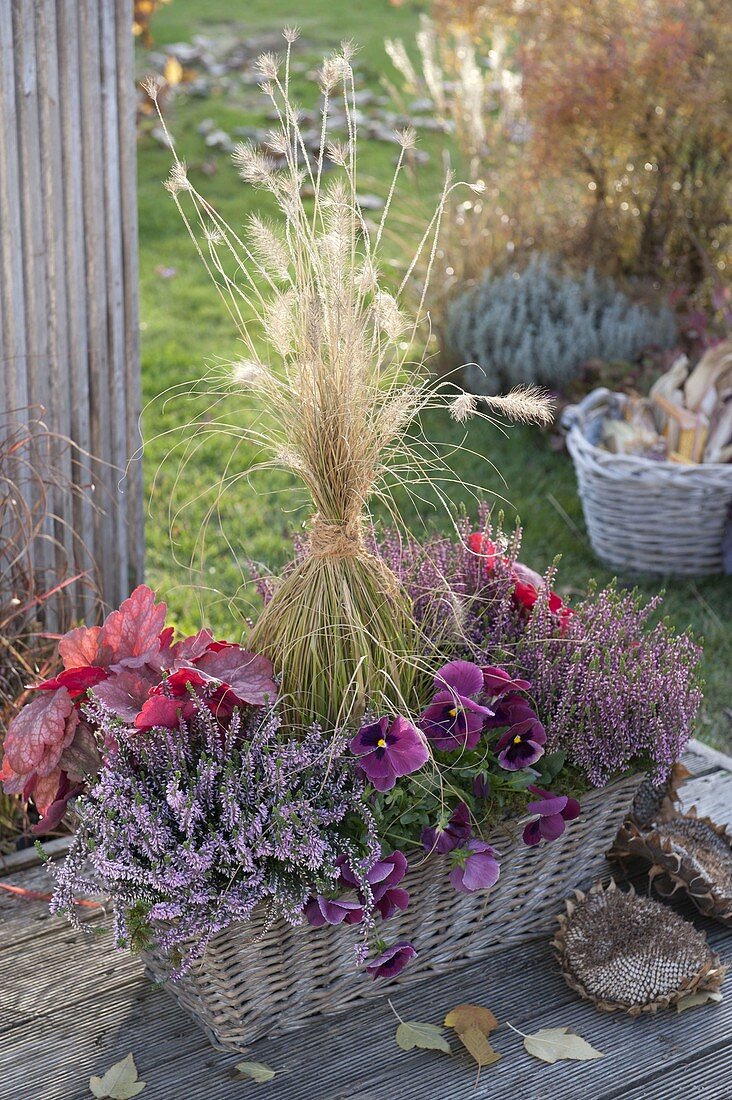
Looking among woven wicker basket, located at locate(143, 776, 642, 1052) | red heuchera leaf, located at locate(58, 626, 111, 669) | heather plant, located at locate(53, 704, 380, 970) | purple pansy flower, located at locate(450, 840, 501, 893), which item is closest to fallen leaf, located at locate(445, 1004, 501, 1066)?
woven wicker basket, located at locate(143, 776, 642, 1052)

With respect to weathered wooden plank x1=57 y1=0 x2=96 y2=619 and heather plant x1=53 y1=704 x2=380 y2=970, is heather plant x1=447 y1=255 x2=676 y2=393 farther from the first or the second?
heather plant x1=53 y1=704 x2=380 y2=970

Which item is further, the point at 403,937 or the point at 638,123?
the point at 638,123

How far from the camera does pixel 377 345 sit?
6.66ft

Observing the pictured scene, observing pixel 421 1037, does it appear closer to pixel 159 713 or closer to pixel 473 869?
pixel 473 869

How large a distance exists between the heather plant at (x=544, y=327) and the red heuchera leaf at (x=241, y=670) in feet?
10.4

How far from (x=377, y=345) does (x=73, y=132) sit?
107 cm

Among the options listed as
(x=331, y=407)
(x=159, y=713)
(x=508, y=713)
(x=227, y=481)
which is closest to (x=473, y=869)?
(x=508, y=713)

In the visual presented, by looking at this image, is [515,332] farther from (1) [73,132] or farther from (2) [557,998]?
(2) [557,998]

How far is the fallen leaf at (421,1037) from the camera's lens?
199 cm

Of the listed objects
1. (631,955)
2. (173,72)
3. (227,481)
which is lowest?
(631,955)

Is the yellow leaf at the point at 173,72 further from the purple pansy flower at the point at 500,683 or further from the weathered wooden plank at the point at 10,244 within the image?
the purple pansy flower at the point at 500,683

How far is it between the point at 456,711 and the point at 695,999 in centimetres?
68

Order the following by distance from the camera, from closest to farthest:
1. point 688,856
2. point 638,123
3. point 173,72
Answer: point 688,856
point 638,123
point 173,72

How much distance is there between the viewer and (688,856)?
231 cm
